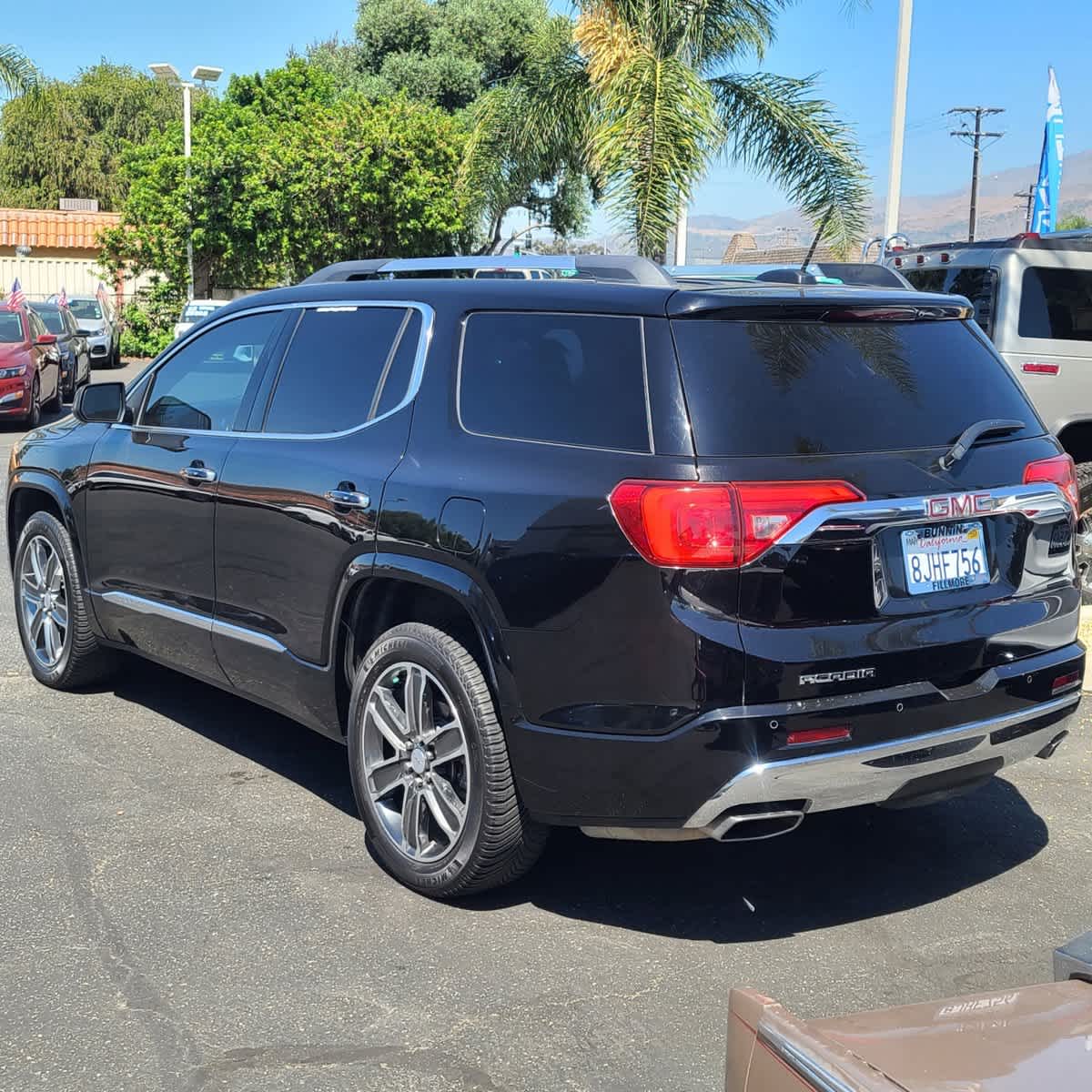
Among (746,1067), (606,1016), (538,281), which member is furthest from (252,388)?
(746,1067)

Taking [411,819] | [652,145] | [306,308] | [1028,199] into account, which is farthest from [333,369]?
[1028,199]

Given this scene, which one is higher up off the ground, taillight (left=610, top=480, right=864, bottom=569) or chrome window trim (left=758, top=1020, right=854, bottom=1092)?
taillight (left=610, top=480, right=864, bottom=569)

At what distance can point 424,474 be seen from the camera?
13.7 feet

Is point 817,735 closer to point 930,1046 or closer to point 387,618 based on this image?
point 387,618

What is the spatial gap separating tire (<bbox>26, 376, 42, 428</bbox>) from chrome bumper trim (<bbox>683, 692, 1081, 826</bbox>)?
677 inches

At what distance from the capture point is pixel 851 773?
367 cm

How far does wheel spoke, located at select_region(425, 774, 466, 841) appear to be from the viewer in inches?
162

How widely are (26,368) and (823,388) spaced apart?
17.0 meters

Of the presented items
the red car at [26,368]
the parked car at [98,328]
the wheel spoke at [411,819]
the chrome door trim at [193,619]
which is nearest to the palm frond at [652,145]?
the chrome door trim at [193,619]

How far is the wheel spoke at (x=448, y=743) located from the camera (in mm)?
4078

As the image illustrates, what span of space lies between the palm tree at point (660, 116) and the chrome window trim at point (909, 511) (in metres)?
9.79

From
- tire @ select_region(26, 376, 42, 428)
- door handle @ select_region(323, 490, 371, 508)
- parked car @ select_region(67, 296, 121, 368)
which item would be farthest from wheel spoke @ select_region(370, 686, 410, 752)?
parked car @ select_region(67, 296, 121, 368)

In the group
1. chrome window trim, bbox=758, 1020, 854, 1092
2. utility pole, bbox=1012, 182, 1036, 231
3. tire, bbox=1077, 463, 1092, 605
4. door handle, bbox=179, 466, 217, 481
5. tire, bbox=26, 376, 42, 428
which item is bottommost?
tire, bbox=26, 376, 42, 428

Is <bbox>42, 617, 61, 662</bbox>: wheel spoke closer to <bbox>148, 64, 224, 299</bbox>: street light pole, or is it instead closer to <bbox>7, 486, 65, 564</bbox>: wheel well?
<bbox>7, 486, 65, 564</bbox>: wheel well
